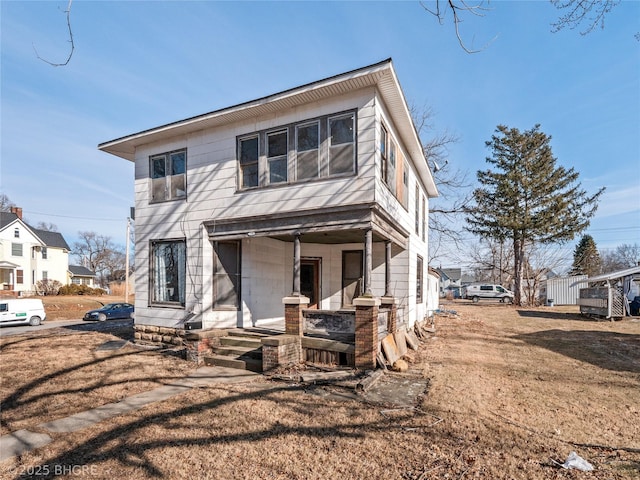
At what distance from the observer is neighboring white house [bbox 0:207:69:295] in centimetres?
3428

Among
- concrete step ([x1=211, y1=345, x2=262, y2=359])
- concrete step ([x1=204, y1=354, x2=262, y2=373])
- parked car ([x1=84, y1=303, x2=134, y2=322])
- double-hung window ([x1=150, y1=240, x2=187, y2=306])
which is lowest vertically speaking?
parked car ([x1=84, y1=303, x2=134, y2=322])

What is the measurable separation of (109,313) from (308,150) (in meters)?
18.6

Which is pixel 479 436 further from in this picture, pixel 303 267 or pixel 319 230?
pixel 303 267

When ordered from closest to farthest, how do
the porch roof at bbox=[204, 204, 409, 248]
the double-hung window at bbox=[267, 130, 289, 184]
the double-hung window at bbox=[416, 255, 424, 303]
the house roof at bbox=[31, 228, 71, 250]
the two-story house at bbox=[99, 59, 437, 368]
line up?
1. the porch roof at bbox=[204, 204, 409, 248]
2. the two-story house at bbox=[99, 59, 437, 368]
3. the double-hung window at bbox=[267, 130, 289, 184]
4. the double-hung window at bbox=[416, 255, 424, 303]
5. the house roof at bbox=[31, 228, 71, 250]

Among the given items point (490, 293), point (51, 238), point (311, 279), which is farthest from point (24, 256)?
point (490, 293)

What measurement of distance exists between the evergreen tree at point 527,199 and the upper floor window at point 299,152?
21.6 m

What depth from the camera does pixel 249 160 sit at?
9.25 m

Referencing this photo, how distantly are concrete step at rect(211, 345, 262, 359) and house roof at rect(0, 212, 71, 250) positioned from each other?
128ft

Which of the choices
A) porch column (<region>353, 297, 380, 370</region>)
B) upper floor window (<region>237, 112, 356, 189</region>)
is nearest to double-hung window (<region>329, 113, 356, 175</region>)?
upper floor window (<region>237, 112, 356, 189</region>)

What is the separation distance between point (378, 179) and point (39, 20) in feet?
20.3

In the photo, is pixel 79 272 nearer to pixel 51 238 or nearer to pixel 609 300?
pixel 51 238

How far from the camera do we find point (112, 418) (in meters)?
4.98

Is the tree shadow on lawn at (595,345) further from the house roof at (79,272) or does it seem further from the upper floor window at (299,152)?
the house roof at (79,272)

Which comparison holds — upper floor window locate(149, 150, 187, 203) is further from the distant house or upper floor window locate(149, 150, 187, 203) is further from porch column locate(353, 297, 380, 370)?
the distant house
